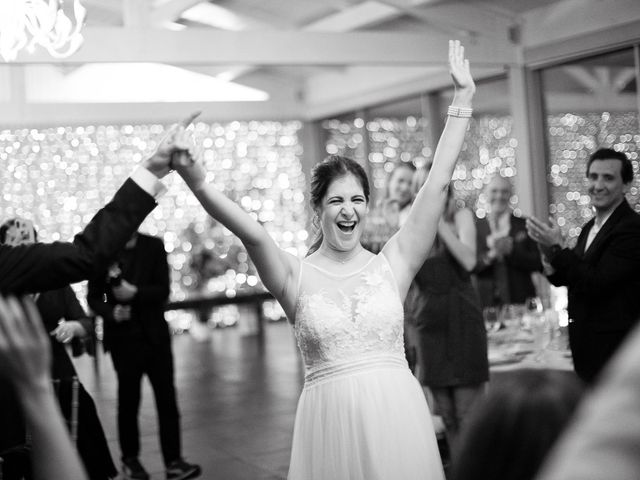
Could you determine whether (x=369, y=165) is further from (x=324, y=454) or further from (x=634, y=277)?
(x=324, y=454)

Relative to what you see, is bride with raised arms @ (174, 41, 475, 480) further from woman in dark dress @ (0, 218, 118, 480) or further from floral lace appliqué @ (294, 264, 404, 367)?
woman in dark dress @ (0, 218, 118, 480)

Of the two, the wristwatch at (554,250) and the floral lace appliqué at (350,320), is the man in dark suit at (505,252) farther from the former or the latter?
the floral lace appliqué at (350,320)

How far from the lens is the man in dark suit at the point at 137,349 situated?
5770 mm

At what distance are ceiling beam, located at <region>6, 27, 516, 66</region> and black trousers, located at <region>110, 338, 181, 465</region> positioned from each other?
2338mm

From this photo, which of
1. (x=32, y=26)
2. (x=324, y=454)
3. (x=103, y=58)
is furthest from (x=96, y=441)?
(x=103, y=58)

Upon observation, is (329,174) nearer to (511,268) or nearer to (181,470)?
(181,470)

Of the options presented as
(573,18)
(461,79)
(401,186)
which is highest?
(573,18)

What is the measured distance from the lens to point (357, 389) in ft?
9.30

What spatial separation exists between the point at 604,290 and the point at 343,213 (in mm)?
1540

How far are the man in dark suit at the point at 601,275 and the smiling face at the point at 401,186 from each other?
4.33 feet

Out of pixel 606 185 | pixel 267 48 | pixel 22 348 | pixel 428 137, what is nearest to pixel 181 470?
pixel 606 185

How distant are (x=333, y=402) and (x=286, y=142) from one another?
10480 mm

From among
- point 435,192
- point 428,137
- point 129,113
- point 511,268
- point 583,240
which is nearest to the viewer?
point 435,192

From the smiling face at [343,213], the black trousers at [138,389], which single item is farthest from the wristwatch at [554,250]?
the black trousers at [138,389]
